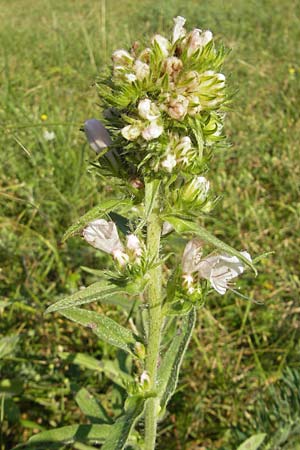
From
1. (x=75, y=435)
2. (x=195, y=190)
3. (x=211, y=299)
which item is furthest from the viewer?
(x=211, y=299)

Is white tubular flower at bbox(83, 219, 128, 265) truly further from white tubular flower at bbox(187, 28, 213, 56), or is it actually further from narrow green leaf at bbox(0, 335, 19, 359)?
narrow green leaf at bbox(0, 335, 19, 359)

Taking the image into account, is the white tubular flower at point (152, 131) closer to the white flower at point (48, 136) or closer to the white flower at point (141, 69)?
the white flower at point (141, 69)

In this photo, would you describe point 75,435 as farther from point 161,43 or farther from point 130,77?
point 161,43

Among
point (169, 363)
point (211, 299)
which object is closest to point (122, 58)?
point (169, 363)

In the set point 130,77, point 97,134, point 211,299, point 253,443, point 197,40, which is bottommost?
point 211,299

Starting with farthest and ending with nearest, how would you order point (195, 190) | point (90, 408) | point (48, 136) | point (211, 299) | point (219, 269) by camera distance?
1. point (48, 136)
2. point (211, 299)
3. point (90, 408)
4. point (219, 269)
5. point (195, 190)

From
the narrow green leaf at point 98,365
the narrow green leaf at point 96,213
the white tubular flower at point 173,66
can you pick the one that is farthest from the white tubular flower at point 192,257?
the narrow green leaf at point 98,365

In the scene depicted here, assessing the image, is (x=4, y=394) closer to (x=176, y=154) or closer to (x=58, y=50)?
(x=176, y=154)
